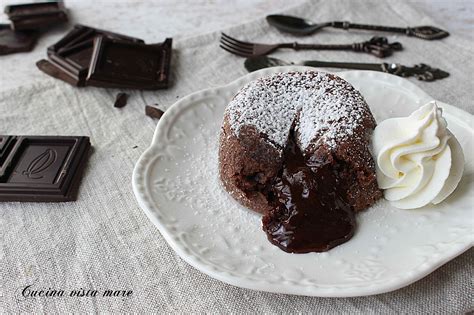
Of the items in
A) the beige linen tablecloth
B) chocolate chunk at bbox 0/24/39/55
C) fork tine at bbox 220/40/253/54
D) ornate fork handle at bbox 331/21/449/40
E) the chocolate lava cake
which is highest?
the chocolate lava cake

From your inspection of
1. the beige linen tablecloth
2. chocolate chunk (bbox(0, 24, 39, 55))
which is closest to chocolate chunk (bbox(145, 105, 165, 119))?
the beige linen tablecloth

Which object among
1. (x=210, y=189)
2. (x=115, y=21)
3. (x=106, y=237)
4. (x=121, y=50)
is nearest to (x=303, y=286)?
(x=210, y=189)

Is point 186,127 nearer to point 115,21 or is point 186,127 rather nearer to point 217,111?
point 217,111

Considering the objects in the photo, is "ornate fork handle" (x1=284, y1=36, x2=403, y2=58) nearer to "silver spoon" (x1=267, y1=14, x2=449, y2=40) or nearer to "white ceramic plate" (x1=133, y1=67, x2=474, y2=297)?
"silver spoon" (x1=267, y1=14, x2=449, y2=40)

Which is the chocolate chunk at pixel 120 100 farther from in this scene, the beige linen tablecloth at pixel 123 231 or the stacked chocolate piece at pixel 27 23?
the stacked chocolate piece at pixel 27 23

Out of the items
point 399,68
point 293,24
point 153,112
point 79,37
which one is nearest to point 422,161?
point 399,68
